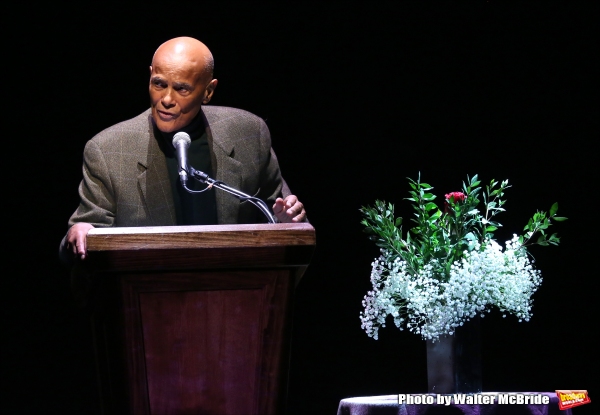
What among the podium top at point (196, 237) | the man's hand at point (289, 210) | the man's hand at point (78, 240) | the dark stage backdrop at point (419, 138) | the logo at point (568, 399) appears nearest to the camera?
the podium top at point (196, 237)

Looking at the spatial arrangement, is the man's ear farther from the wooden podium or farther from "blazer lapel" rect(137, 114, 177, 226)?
the wooden podium

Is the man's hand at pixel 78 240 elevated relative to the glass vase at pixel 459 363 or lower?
elevated

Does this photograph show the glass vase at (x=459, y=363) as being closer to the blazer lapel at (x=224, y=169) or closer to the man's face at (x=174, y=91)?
the blazer lapel at (x=224, y=169)

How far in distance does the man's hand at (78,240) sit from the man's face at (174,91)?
0.45 meters

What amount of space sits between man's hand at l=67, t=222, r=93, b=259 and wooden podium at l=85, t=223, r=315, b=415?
63mm

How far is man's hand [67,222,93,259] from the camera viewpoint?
2.02 m

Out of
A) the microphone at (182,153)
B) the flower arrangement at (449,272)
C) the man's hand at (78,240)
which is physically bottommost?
the flower arrangement at (449,272)

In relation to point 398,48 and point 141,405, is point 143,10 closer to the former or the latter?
point 398,48

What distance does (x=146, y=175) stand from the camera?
251 cm

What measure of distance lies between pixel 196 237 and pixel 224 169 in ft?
2.21

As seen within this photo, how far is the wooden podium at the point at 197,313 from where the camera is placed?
6.29ft

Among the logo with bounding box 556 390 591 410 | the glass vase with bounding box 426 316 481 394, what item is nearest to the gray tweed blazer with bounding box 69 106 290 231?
the glass vase with bounding box 426 316 481 394

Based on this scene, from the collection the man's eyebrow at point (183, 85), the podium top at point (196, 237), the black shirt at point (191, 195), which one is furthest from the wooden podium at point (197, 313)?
the man's eyebrow at point (183, 85)

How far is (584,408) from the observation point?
377 cm
